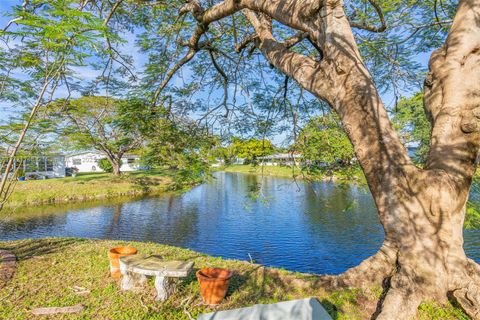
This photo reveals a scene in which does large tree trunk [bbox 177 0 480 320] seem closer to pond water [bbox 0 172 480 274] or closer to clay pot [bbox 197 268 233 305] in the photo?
clay pot [bbox 197 268 233 305]

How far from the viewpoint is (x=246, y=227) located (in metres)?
13.4

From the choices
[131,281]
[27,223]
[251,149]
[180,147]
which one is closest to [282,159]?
[251,149]

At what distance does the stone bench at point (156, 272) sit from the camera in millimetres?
3801

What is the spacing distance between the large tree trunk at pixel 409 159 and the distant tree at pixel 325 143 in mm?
2594

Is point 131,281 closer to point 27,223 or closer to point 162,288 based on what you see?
point 162,288

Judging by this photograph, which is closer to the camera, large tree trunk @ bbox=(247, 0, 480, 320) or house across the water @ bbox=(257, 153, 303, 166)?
large tree trunk @ bbox=(247, 0, 480, 320)

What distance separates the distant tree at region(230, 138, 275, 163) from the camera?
6219mm

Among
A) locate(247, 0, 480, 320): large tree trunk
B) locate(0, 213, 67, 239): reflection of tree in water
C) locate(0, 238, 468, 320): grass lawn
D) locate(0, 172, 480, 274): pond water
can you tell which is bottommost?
locate(0, 172, 480, 274): pond water

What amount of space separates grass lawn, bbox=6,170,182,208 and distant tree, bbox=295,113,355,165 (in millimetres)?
12056

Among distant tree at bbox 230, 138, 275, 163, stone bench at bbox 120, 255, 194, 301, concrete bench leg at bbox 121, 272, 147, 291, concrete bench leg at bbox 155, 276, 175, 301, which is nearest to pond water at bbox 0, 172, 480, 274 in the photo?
distant tree at bbox 230, 138, 275, 163

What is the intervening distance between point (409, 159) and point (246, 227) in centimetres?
1082

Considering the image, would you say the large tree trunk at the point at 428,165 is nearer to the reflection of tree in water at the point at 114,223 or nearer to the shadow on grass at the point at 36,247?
the shadow on grass at the point at 36,247

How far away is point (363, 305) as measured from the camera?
10.8 ft

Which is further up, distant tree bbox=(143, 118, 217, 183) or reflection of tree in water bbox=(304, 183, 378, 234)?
distant tree bbox=(143, 118, 217, 183)
